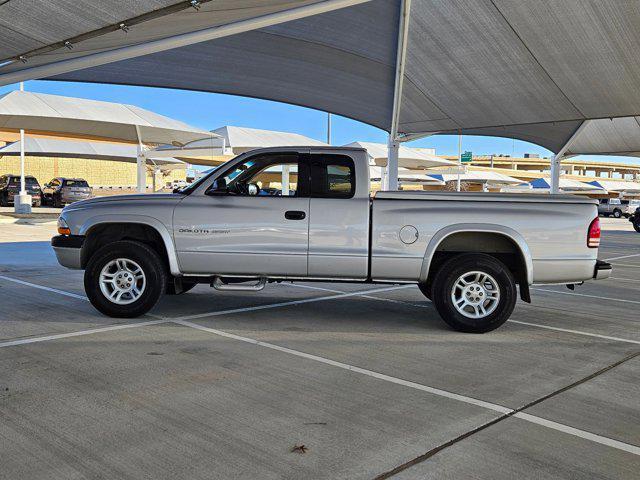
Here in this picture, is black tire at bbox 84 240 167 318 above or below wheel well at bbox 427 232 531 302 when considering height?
below

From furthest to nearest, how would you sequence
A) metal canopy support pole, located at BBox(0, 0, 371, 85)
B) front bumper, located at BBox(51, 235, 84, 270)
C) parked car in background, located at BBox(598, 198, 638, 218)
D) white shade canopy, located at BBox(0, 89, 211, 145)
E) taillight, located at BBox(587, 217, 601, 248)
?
parked car in background, located at BBox(598, 198, 638, 218) → white shade canopy, located at BBox(0, 89, 211, 145) → metal canopy support pole, located at BBox(0, 0, 371, 85) → front bumper, located at BBox(51, 235, 84, 270) → taillight, located at BBox(587, 217, 601, 248)

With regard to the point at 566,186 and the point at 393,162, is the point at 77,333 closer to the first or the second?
the point at 393,162

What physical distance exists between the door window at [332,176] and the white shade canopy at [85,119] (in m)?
15.5

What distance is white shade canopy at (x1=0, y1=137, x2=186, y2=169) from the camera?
35925mm

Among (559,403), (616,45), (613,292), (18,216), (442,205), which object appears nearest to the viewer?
(559,403)

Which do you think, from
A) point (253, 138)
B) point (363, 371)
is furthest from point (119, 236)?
point (253, 138)

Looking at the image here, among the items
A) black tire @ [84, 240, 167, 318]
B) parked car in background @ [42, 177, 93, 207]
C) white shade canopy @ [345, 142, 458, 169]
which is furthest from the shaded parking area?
parked car in background @ [42, 177, 93, 207]

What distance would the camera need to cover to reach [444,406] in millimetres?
4402

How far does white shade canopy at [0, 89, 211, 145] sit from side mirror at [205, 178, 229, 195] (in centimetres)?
1487

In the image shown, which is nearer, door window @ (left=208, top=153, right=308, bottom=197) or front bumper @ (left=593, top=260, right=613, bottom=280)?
front bumper @ (left=593, top=260, right=613, bottom=280)

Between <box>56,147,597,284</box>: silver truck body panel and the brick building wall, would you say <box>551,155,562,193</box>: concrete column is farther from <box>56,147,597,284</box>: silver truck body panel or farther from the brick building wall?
the brick building wall

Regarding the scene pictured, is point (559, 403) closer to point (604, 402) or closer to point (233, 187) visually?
A: point (604, 402)

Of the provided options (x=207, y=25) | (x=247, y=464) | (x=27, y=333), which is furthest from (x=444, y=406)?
(x=207, y=25)

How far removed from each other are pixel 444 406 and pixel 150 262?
3.92 meters
